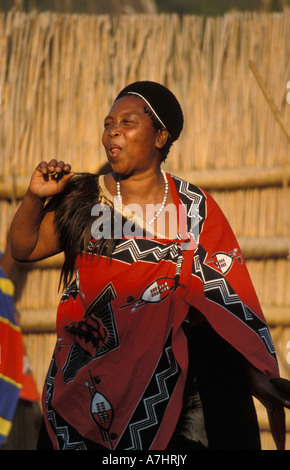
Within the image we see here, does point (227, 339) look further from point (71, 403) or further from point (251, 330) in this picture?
point (71, 403)

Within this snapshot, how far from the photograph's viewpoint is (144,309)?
267 cm

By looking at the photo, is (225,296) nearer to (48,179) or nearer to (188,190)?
(188,190)

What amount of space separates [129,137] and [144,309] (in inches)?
27.0

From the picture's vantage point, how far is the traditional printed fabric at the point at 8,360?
13.5 ft

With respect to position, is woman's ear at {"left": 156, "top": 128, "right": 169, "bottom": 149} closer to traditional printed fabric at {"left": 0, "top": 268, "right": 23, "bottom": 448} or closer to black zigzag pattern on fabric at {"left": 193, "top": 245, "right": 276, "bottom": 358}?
black zigzag pattern on fabric at {"left": 193, "top": 245, "right": 276, "bottom": 358}

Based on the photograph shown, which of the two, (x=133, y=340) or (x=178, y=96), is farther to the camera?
(x=178, y=96)

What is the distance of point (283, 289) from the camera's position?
15.6ft

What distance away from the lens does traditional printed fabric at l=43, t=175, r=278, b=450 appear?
266 cm

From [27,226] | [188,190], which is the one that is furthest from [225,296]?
[27,226]

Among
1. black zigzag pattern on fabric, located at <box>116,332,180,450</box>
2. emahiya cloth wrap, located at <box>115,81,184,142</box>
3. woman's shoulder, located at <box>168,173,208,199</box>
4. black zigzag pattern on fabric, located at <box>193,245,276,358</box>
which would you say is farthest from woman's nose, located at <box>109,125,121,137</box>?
black zigzag pattern on fabric, located at <box>116,332,180,450</box>

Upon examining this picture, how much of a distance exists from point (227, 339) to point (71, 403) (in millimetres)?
648

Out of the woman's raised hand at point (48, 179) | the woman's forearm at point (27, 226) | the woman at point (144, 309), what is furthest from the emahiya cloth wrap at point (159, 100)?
the woman's forearm at point (27, 226)

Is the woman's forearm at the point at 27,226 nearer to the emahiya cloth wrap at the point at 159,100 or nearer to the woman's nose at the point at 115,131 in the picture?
the woman's nose at the point at 115,131

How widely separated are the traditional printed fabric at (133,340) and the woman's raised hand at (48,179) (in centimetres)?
29
